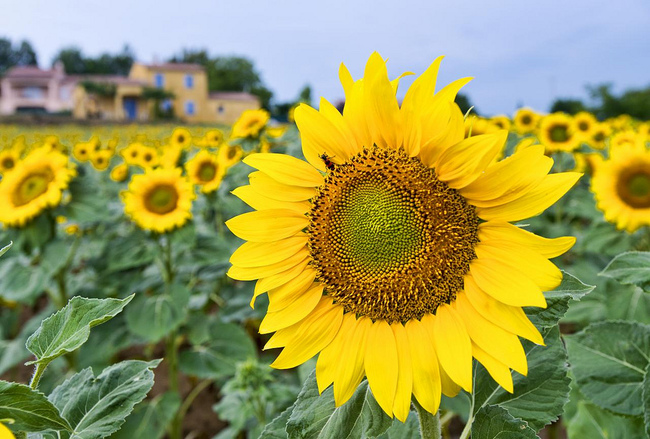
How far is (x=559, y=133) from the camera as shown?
4.53 m

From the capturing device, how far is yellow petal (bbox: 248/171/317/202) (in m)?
1.03

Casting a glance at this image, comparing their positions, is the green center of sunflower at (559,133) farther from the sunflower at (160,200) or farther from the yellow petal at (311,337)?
the yellow petal at (311,337)

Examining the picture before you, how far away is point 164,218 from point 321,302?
6.71 feet

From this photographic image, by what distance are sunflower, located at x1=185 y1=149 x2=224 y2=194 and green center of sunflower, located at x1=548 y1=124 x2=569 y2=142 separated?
2.76 metres

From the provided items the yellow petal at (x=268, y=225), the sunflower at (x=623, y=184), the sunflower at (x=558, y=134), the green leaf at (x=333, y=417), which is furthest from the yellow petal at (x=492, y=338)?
the sunflower at (x=558, y=134)

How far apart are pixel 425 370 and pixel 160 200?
240 centimetres

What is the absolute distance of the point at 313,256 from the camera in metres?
1.03

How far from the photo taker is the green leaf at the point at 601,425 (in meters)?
1.38

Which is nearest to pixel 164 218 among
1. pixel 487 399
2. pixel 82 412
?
pixel 82 412

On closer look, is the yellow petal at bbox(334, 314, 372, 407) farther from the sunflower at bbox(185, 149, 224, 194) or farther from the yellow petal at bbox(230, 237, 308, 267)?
the sunflower at bbox(185, 149, 224, 194)

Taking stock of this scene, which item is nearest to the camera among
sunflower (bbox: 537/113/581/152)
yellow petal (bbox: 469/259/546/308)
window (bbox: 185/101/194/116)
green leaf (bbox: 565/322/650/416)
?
yellow petal (bbox: 469/259/546/308)

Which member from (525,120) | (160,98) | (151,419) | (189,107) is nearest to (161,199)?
(151,419)

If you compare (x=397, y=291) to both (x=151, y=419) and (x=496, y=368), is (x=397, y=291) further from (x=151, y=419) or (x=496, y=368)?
(x=151, y=419)

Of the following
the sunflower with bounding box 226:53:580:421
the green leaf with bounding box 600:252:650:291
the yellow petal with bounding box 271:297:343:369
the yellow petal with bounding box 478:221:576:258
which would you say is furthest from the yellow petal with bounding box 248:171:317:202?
the green leaf with bounding box 600:252:650:291
